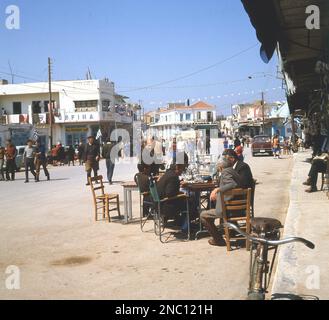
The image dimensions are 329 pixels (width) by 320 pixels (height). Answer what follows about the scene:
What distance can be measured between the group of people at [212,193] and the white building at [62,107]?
38095mm

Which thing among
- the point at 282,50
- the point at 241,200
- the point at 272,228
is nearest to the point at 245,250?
the point at 241,200

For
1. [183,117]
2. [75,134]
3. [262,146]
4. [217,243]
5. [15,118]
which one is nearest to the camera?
[217,243]

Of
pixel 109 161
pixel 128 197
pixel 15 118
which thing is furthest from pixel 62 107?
pixel 128 197

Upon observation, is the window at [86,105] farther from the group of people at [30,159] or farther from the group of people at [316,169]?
the group of people at [316,169]

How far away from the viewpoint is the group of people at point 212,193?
21.5ft

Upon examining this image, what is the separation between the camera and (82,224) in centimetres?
879

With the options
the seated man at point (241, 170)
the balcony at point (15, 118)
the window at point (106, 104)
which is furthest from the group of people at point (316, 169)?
the balcony at point (15, 118)

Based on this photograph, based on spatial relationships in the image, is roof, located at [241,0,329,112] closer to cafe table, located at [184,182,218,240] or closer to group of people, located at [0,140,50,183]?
cafe table, located at [184,182,218,240]

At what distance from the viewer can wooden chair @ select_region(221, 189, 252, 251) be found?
629 cm

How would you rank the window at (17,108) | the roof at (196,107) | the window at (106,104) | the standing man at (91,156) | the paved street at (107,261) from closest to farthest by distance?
the paved street at (107,261) → the standing man at (91,156) → the window at (17,108) → the window at (106,104) → the roof at (196,107)

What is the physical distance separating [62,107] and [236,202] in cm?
4153

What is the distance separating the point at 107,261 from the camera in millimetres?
6148

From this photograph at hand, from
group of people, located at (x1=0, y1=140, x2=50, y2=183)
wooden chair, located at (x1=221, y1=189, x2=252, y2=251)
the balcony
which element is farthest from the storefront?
wooden chair, located at (x1=221, y1=189, x2=252, y2=251)

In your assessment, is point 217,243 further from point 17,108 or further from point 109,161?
point 17,108
